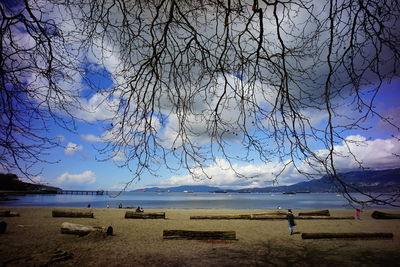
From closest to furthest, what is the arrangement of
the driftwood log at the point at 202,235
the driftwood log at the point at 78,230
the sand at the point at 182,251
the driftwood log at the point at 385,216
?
the sand at the point at 182,251
the driftwood log at the point at 202,235
the driftwood log at the point at 78,230
the driftwood log at the point at 385,216

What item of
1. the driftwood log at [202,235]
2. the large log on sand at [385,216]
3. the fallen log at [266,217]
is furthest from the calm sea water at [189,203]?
the driftwood log at [202,235]

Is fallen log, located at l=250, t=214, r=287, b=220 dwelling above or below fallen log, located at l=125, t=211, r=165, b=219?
below

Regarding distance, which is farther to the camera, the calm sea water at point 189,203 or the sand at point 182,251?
the calm sea water at point 189,203

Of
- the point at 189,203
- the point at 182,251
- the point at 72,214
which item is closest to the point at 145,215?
the point at 72,214

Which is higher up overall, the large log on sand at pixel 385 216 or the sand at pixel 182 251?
the sand at pixel 182 251

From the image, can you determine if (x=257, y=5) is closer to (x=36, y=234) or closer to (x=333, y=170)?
(x=333, y=170)

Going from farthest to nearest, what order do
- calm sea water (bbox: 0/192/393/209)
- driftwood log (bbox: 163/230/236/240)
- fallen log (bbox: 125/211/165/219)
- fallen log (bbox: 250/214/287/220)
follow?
calm sea water (bbox: 0/192/393/209) < fallen log (bbox: 125/211/165/219) < fallen log (bbox: 250/214/287/220) < driftwood log (bbox: 163/230/236/240)

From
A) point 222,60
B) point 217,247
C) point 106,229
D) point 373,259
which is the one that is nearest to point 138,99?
point 222,60

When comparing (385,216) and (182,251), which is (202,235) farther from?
(385,216)

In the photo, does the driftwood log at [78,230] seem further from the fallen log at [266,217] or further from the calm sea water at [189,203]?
the calm sea water at [189,203]

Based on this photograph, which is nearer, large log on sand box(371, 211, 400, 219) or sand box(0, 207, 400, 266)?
sand box(0, 207, 400, 266)

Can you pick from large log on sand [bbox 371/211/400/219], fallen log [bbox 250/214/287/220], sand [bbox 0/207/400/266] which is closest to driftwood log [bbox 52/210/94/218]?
sand [bbox 0/207/400/266]

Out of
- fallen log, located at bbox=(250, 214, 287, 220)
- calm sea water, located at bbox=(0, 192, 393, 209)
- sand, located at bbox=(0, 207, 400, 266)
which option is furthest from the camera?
calm sea water, located at bbox=(0, 192, 393, 209)

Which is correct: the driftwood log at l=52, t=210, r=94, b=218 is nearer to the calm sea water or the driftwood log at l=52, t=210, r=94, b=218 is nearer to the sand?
the sand
